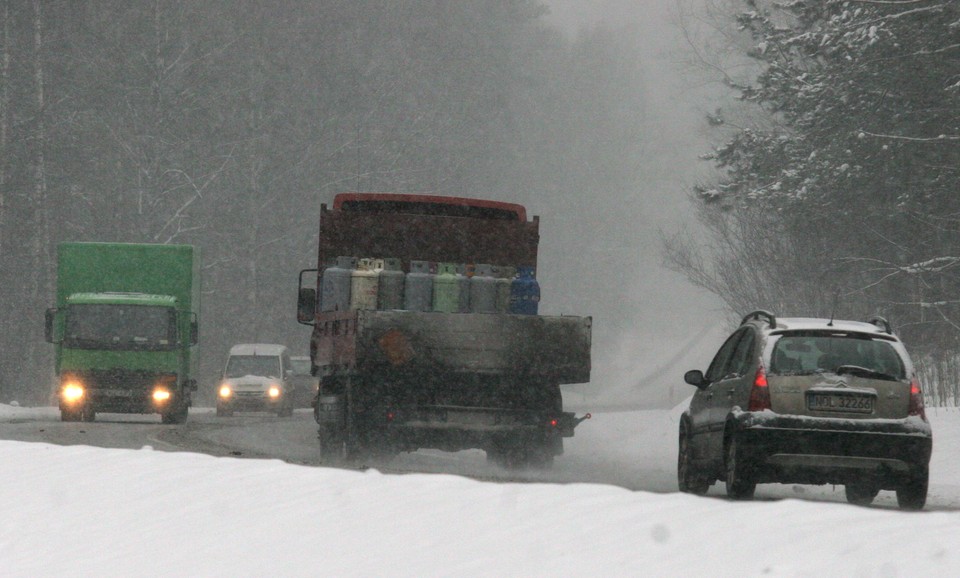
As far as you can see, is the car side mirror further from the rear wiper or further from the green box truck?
the green box truck

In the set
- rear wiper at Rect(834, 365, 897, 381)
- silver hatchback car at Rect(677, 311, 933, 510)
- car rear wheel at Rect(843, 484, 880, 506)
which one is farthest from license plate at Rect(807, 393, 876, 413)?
car rear wheel at Rect(843, 484, 880, 506)

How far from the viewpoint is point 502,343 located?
663 inches

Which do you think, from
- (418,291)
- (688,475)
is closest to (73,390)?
(418,291)

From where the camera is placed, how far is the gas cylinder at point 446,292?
19.0 meters

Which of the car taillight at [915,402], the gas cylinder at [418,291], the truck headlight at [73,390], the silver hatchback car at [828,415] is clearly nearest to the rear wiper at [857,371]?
the silver hatchback car at [828,415]

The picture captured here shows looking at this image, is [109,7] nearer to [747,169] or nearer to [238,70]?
[238,70]

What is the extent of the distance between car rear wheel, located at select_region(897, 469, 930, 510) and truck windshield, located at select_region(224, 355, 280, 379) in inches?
1114

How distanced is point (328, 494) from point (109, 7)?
48750mm

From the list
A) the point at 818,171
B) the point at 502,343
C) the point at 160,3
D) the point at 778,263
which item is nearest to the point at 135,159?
the point at 160,3

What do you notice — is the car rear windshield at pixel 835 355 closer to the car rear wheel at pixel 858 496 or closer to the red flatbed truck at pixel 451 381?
the car rear wheel at pixel 858 496

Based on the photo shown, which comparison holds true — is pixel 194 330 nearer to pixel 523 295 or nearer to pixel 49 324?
pixel 49 324

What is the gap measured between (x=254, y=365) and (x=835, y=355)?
28.8 m

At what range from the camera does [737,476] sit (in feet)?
41.0

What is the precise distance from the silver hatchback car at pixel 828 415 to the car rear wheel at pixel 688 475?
1.51 meters
